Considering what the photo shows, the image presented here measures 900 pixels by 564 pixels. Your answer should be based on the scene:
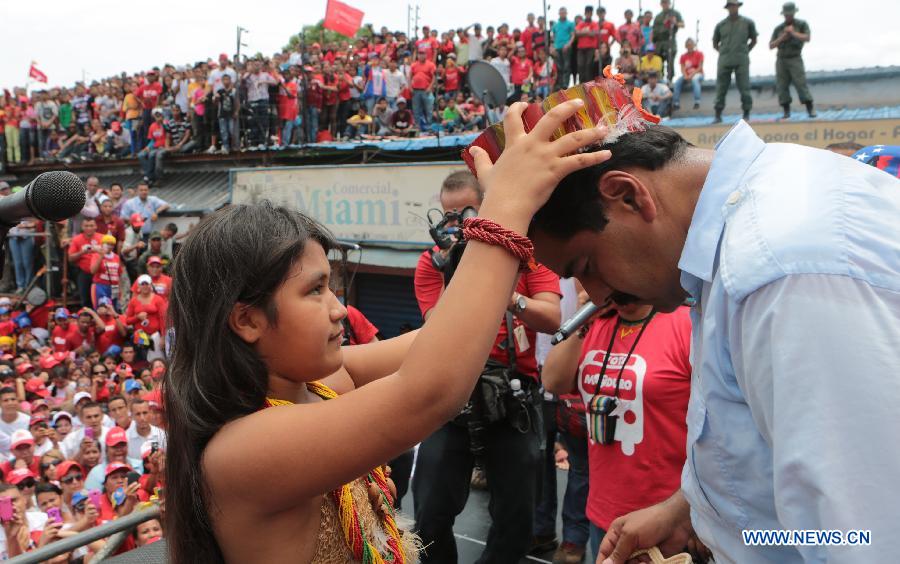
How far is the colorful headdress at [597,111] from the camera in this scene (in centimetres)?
136

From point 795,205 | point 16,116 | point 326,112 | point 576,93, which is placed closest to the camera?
point 795,205

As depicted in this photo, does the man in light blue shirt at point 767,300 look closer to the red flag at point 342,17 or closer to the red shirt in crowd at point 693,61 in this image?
the red shirt in crowd at point 693,61

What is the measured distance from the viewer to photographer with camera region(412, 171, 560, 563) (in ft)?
11.4

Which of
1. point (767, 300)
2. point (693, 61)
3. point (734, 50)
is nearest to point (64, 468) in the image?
point (767, 300)

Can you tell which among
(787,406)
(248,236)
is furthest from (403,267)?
(787,406)

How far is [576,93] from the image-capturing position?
1386mm

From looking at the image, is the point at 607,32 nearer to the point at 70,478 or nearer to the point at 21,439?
the point at 21,439

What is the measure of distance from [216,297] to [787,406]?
1115 millimetres

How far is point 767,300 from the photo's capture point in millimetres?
975

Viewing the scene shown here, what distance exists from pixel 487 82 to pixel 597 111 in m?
7.75

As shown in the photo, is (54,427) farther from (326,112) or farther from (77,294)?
(326,112)

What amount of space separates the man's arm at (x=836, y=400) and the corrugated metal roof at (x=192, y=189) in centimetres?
1441

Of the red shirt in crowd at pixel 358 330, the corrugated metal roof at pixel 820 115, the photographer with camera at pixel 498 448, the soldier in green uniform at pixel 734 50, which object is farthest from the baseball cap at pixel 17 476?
the soldier in green uniform at pixel 734 50

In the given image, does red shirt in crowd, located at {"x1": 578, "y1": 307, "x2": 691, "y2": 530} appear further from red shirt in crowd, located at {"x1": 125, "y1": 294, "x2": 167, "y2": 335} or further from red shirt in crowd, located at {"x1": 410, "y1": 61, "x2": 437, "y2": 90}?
red shirt in crowd, located at {"x1": 410, "y1": 61, "x2": 437, "y2": 90}
